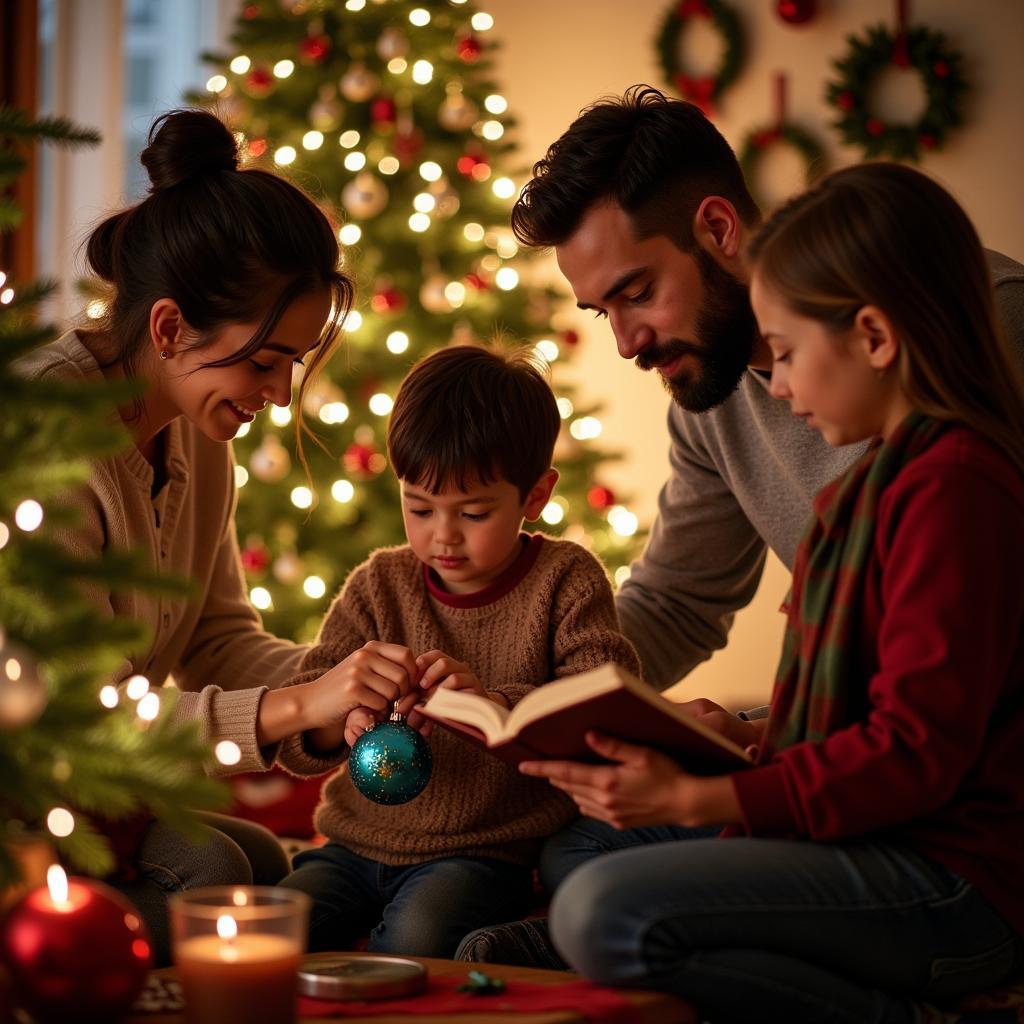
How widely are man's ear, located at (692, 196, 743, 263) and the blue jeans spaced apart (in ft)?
3.35

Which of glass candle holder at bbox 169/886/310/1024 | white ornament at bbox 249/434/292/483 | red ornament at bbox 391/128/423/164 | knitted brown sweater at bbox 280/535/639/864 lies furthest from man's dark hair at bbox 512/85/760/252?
red ornament at bbox 391/128/423/164

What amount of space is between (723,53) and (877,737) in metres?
3.64

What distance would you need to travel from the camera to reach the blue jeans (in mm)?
1873

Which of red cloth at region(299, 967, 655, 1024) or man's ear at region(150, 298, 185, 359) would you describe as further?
man's ear at region(150, 298, 185, 359)

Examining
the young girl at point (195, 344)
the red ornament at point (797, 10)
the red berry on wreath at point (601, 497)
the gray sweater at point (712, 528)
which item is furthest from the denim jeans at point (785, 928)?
the red ornament at point (797, 10)

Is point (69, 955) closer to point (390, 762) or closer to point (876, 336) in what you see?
point (390, 762)

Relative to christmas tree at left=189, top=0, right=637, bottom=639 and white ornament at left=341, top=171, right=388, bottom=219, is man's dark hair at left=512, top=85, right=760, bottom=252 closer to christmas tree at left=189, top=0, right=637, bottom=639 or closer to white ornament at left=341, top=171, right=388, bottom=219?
christmas tree at left=189, top=0, right=637, bottom=639

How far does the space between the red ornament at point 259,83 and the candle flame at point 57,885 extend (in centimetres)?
321

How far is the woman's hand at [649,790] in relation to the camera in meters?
1.46

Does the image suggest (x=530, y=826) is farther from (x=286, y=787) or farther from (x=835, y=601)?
(x=286, y=787)

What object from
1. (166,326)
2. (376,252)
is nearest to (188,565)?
(166,326)

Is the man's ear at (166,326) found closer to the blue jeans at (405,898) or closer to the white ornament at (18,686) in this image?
the blue jeans at (405,898)

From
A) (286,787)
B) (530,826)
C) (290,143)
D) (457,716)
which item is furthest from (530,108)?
(457,716)

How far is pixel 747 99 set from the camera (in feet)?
15.1
